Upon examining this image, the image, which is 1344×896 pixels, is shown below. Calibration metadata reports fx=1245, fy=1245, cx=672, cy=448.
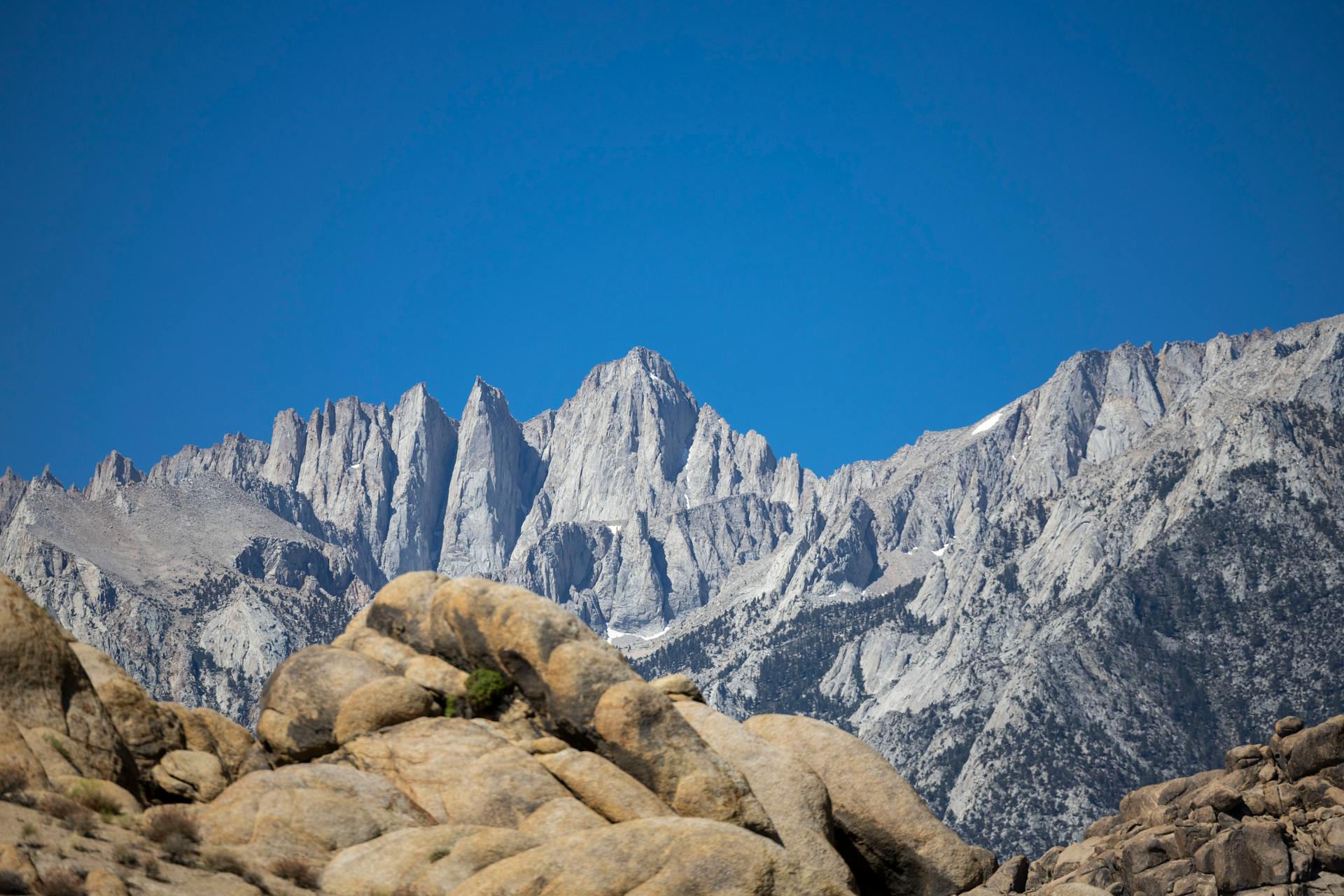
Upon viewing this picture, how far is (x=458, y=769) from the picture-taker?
31844mm

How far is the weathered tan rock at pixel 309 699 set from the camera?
34.5 m

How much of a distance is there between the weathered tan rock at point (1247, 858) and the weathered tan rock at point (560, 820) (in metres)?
38.8

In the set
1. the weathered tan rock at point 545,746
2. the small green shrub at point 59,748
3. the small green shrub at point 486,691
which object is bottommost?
the small green shrub at point 59,748

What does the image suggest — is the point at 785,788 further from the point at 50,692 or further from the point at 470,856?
the point at 50,692

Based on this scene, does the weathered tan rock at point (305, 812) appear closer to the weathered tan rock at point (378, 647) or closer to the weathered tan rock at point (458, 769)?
the weathered tan rock at point (458, 769)

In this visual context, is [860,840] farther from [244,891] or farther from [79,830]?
[79,830]

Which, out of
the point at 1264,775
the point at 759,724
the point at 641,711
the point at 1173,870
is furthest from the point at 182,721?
the point at 1264,775

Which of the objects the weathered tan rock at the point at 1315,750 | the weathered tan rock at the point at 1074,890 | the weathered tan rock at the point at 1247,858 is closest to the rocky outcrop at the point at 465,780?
the weathered tan rock at the point at 1074,890

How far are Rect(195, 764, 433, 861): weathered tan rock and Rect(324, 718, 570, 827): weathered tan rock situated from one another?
0.71 metres

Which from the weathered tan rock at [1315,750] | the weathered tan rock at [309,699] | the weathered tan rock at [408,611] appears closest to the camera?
the weathered tan rock at [309,699]

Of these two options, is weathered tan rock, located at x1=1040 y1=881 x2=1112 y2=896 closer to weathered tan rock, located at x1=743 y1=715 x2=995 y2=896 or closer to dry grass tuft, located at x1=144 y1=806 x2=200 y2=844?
weathered tan rock, located at x1=743 y1=715 x2=995 y2=896

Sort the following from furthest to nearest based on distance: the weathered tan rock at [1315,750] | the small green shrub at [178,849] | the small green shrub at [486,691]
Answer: the weathered tan rock at [1315,750] → the small green shrub at [486,691] → the small green shrub at [178,849]

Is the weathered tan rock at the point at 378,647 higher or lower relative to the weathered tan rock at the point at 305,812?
higher

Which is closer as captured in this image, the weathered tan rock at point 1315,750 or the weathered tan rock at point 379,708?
the weathered tan rock at point 379,708
